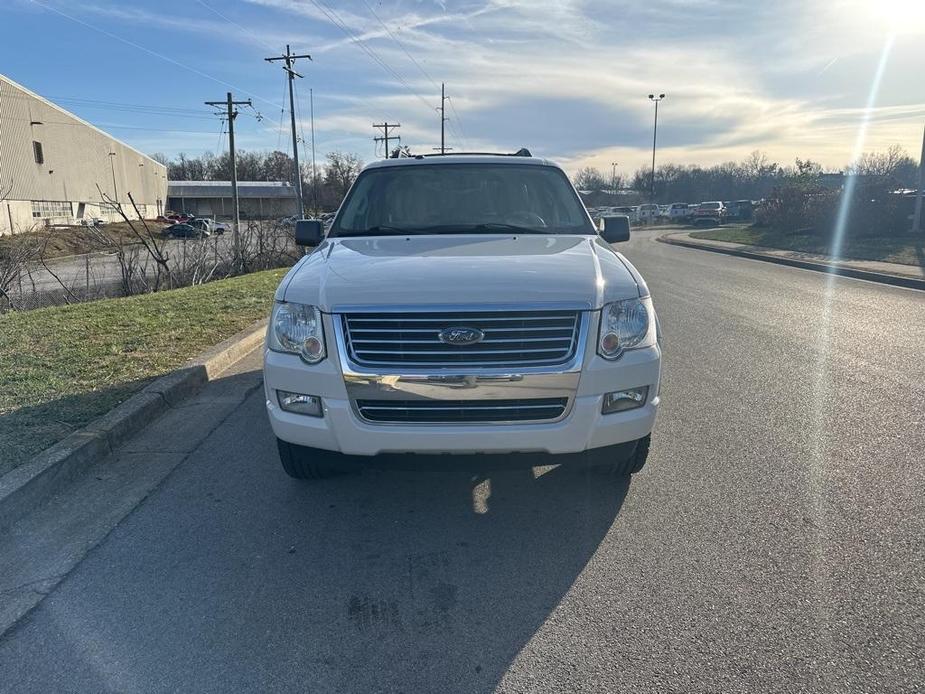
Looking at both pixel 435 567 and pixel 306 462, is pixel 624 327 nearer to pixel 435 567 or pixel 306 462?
pixel 435 567

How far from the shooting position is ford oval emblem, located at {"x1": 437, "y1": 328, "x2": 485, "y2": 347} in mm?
3117

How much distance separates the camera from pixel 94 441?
433 cm

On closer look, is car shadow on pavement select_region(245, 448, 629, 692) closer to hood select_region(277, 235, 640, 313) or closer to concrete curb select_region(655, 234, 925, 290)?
hood select_region(277, 235, 640, 313)

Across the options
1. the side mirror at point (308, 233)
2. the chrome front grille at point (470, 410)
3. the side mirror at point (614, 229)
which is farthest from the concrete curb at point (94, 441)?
the side mirror at point (614, 229)

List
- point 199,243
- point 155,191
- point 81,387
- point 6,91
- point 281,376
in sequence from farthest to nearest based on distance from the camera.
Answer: point 155,191 → point 6,91 → point 199,243 → point 81,387 → point 281,376

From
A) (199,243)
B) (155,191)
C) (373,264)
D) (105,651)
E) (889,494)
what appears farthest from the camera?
(155,191)

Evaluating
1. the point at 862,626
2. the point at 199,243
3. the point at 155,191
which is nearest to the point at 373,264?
the point at 862,626

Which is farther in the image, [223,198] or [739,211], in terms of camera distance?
[223,198]

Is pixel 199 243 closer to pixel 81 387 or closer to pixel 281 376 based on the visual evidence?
pixel 81 387

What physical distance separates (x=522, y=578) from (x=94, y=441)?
306 centimetres

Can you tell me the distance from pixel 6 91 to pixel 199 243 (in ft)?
133

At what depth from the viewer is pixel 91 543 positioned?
3395 millimetres

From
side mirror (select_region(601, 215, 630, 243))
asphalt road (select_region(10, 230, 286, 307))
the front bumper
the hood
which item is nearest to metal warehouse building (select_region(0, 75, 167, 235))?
asphalt road (select_region(10, 230, 286, 307))

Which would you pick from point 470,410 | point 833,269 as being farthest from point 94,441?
point 833,269
